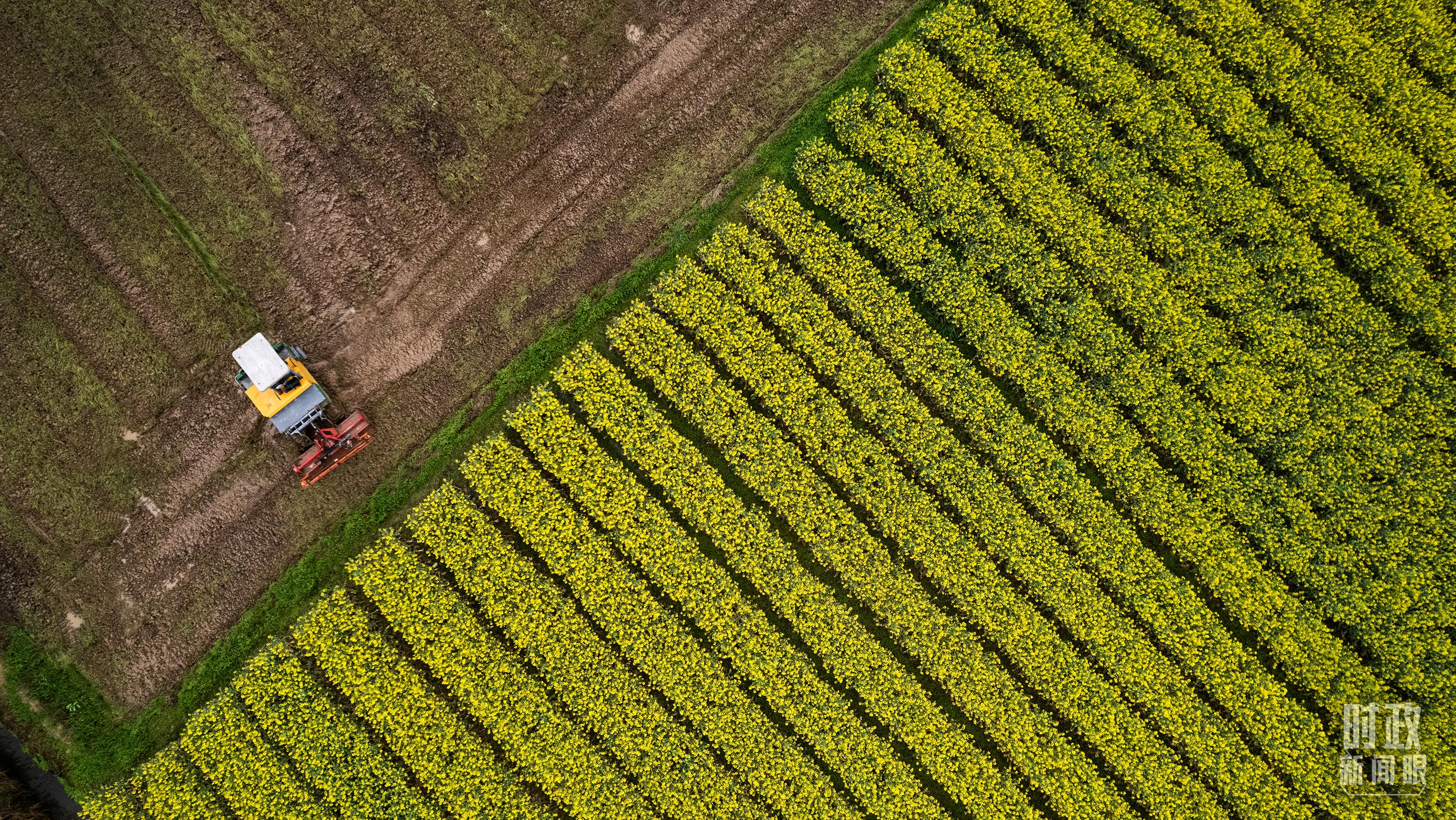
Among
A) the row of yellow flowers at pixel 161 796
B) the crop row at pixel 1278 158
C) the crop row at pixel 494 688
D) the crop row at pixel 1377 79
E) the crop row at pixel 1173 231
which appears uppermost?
the crop row at pixel 1377 79

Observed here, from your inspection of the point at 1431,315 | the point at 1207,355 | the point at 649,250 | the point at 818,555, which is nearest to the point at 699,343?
the point at 649,250

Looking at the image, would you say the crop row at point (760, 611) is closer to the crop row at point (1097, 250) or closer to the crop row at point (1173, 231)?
the crop row at point (1097, 250)

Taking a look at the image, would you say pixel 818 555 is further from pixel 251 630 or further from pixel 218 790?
pixel 218 790

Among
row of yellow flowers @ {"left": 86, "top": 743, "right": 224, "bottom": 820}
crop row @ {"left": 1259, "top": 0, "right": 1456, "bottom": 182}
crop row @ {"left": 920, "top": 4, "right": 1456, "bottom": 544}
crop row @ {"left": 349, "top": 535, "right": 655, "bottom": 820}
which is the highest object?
crop row @ {"left": 1259, "top": 0, "right": 1456, "bottom": 182}

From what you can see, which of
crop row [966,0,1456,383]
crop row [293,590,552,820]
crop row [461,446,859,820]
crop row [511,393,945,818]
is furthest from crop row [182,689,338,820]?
crop row [966,0,1456,383]

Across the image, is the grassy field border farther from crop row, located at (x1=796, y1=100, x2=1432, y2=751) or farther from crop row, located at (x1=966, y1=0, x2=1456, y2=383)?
crop row, located at (x1=966, y1=0, x2=1456, y2=383)

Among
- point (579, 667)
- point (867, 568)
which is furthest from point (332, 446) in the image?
point (867, 568)

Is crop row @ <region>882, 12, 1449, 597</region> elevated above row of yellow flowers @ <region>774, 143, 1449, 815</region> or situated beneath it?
elevated above

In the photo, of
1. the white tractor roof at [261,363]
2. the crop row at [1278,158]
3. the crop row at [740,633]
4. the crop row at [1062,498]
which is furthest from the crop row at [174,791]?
the crop row at [1278,158]
